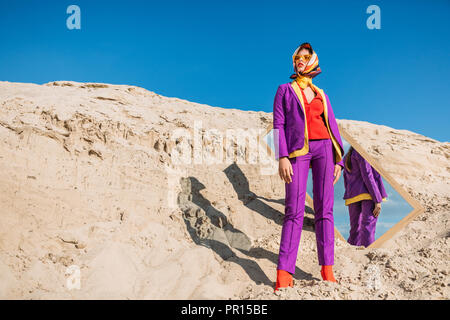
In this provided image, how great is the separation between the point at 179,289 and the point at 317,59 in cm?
251

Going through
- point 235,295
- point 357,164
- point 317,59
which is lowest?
point 235,295

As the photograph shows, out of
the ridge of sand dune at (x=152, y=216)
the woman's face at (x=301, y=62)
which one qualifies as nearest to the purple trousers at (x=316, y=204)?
the ridge of sand dune at (x=152, y=216)

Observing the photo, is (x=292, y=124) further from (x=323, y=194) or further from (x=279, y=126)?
(x=323, y=194)

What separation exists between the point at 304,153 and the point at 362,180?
1.68 meters

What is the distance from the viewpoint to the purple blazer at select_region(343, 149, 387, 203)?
475 cm

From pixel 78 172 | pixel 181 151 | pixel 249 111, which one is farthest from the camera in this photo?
pixel 249 111

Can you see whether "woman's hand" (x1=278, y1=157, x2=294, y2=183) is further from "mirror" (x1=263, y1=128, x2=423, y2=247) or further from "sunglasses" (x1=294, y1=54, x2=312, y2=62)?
"mirror" (x1=263, y1=128, x2=423, y2=247)

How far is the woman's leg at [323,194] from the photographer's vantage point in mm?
3498

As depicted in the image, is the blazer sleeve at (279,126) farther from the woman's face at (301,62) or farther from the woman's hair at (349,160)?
the woman's hair at (349,160)

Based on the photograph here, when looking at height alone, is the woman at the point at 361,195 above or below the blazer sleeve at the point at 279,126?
below

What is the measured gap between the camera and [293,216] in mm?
3414

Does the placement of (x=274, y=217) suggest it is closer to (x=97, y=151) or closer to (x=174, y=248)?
(x=174, y=248)
